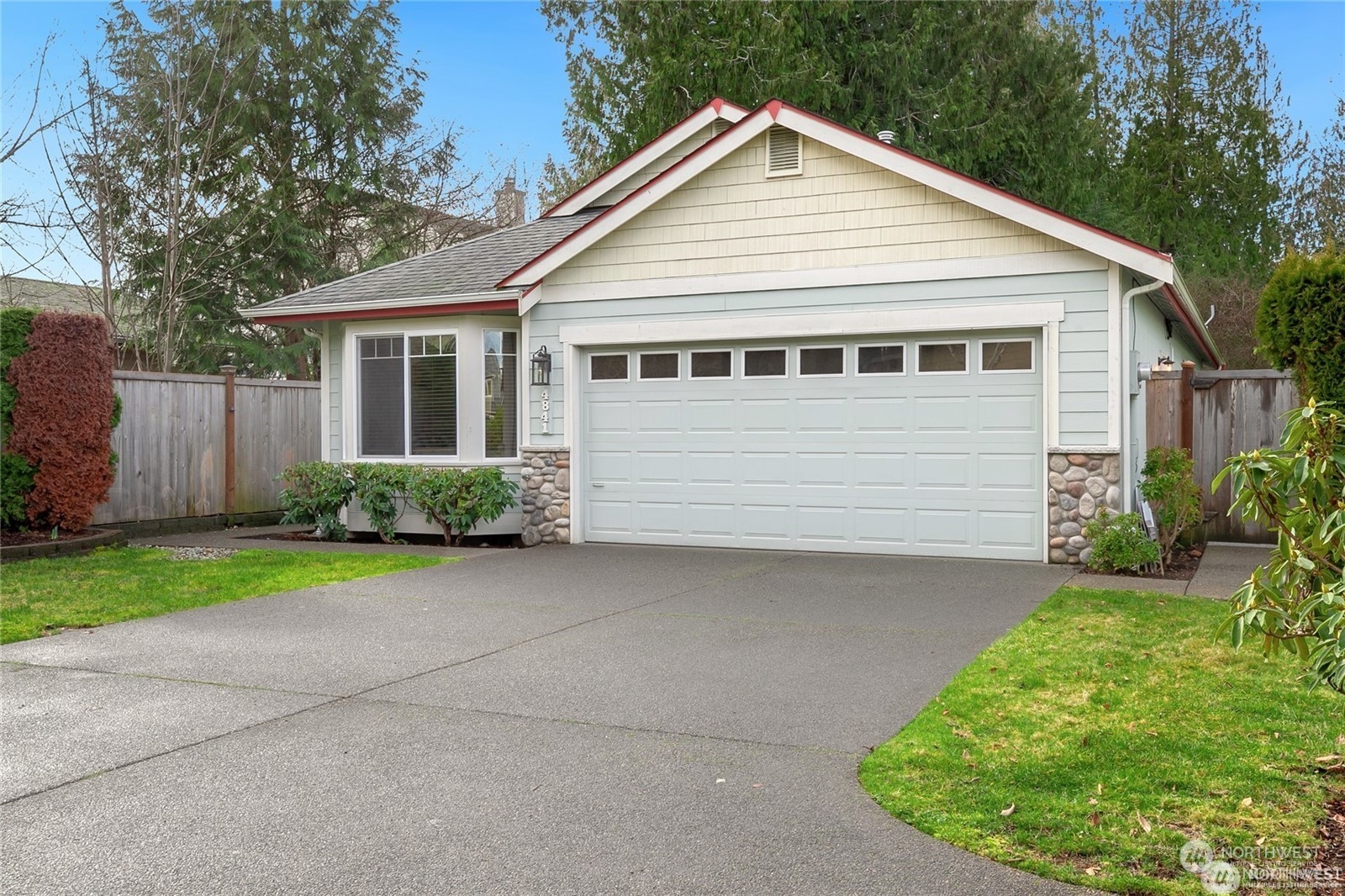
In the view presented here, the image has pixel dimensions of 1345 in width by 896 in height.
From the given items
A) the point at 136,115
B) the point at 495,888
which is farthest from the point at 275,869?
the point at 136,115

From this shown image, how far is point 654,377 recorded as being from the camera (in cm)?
1211

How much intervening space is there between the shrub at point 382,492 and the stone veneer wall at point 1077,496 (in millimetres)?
6845

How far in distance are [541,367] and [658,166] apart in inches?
165

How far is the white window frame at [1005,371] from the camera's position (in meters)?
10.4

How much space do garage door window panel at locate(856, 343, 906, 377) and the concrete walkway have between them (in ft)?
8.74

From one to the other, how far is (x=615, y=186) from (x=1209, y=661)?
11.2 meters

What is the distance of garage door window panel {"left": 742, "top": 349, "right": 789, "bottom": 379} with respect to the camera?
11477 millimetres

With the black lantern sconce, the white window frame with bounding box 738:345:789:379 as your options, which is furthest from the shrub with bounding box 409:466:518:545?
the white window frame with bounding box 738:345:789:379

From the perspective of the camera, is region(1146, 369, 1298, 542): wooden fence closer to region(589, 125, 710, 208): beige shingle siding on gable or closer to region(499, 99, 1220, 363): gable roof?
region(499, 99, 1220, 363): gable roof

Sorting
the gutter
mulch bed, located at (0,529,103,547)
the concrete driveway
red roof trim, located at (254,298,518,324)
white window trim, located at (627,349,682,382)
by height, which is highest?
the gutter

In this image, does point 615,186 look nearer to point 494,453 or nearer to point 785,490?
point 494,453

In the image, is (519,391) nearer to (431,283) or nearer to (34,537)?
(431,283)

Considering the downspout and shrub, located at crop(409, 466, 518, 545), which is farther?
shrub, located at crop(409, 466, 518, 545)

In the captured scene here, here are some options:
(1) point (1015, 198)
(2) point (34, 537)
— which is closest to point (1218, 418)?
(1) point (1015, 198)
